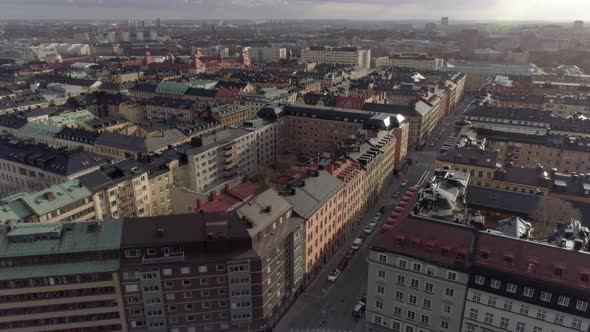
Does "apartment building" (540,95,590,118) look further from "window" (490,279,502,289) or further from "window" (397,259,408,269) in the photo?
"window" (397,259,408,269)

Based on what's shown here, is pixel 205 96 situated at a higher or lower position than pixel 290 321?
higher

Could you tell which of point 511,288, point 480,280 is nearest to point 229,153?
point 480,280

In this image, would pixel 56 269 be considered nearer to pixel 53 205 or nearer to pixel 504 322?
pixel 53 205

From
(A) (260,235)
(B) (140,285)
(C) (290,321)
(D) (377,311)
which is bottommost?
(C) (290,321)

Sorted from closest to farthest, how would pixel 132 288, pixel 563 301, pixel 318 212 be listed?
pixel 563 301, pixel 132 288, pixel 318 212

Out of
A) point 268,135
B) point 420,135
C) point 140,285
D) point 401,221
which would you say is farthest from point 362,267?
point 420,135

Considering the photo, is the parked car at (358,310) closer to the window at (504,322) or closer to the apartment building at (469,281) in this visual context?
the apartment building at (469,281)

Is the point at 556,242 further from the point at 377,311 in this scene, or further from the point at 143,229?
the point at 143,229
